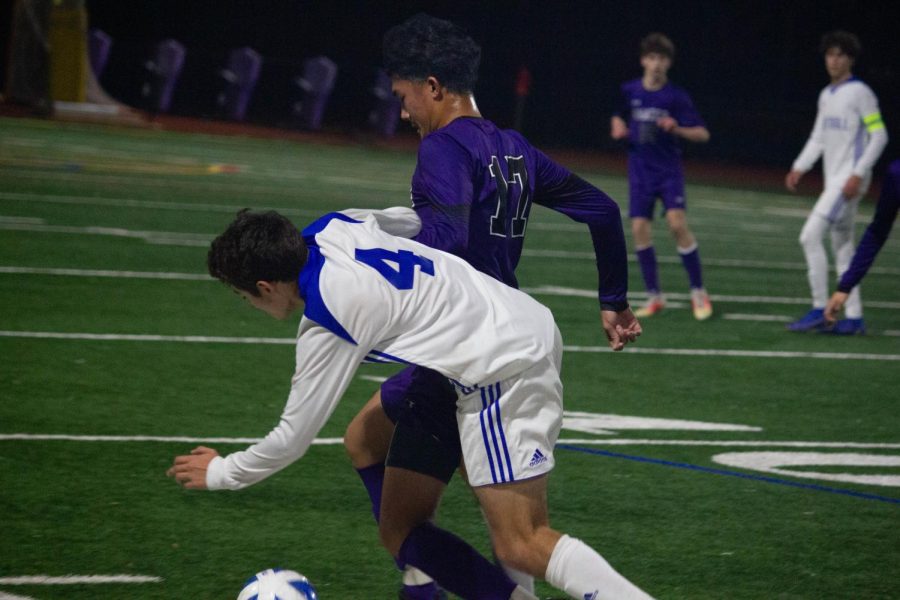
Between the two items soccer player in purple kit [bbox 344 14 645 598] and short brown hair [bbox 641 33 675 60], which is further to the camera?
short brown hair [bbox 641 33 675 60]

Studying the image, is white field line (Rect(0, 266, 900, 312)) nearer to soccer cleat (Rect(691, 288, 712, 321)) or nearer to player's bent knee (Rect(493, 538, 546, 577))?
soccer cleat (Rect(691, 288, 712, 321))

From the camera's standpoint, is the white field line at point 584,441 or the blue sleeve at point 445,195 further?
the white field line at point 584,441

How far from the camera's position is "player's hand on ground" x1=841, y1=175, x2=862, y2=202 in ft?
39.0

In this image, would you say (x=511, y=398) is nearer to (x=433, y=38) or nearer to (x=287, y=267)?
(x=287, y=267)

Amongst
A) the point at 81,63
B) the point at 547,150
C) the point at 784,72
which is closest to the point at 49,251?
the point at 81,63

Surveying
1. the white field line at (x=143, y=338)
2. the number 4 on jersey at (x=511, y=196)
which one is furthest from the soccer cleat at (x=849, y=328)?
the number 4 on jersey at (x=511, y=196)

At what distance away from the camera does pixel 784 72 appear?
42.7 meters

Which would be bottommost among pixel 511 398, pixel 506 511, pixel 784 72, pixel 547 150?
pixel 547 150

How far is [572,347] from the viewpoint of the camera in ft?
34.9

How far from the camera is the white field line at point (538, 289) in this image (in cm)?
1230

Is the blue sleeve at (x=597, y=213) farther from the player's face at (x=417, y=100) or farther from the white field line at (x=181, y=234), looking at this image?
the white field line at (x=181, y=234)

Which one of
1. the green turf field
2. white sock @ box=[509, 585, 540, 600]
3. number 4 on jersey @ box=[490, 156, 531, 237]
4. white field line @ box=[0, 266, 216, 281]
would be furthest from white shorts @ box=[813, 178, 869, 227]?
white sock @ box=[509, 585, 540, 600]

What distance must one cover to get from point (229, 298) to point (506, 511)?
26.4 ft

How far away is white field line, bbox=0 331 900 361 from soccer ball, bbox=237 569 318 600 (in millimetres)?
5346
